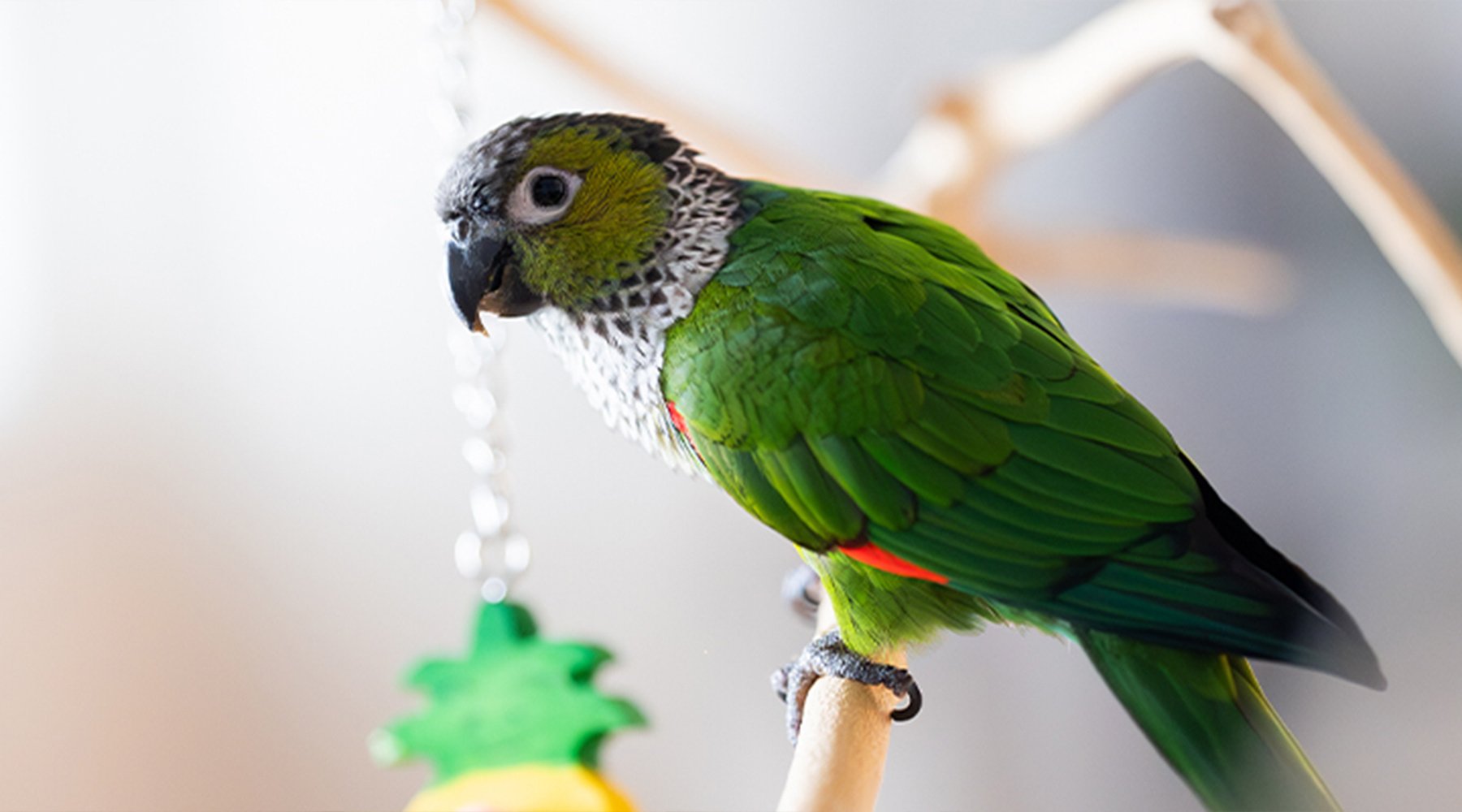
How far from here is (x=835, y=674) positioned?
82cm

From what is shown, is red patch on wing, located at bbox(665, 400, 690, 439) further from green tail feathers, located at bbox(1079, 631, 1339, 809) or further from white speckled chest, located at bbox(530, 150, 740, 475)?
green tail feathers, located at bbox(1079, 631, 1339, 809)

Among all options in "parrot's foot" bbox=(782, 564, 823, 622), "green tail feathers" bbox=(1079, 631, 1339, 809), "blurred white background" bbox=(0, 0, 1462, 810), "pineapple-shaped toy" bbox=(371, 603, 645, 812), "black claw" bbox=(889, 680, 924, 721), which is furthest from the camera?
"blurred white background" bbox=(0, 0, 1462, 810)

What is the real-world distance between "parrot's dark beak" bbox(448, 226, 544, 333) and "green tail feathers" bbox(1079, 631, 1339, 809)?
423 mm

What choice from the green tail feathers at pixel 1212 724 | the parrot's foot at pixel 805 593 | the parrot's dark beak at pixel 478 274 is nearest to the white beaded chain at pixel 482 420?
the parrot's dark beak at pixel 478 274

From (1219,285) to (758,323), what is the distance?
0.83m

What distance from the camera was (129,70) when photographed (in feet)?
5.22

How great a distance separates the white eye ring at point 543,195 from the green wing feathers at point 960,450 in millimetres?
116

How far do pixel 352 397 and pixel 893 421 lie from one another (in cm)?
118

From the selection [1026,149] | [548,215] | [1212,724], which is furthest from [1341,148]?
[548,215]

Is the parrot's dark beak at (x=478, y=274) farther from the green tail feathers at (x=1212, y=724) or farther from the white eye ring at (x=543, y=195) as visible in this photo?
the green tail feathers at (x=1212, y=724)

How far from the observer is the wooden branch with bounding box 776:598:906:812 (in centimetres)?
66

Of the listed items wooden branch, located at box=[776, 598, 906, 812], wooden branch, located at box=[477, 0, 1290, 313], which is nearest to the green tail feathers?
wooden branch, located at box=[776, 598, 906, 812]

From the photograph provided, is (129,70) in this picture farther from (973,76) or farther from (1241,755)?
(1241,755)

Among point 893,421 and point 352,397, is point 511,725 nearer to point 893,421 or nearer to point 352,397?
point 893,421
